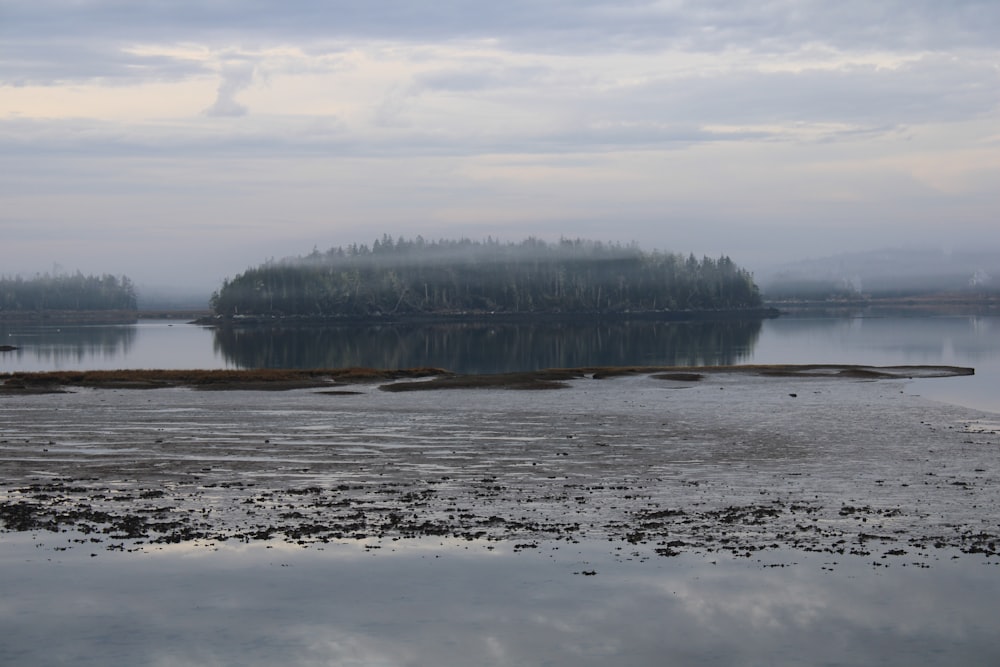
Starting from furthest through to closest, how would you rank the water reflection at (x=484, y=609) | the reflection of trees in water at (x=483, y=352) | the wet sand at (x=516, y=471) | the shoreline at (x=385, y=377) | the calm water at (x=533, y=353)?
1. the reflection of trees in water at (x=483, y=352)
2. the calm water at (x=533, y=353)
3. the shoreline at (x=385, y=377)
4. the wet sand at (x=516, y=471)
5. the water reflection at (x=484, y=609)

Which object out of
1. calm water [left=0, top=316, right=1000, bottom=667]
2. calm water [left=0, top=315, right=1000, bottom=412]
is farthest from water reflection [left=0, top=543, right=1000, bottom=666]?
calm water [left=0, top=315, right=1000, bottom=412]

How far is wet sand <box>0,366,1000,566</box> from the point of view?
25656 millimetres

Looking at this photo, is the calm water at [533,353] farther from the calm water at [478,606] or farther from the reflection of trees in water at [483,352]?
the calm water at [478,606]

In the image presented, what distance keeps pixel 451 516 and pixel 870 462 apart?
17.2 m

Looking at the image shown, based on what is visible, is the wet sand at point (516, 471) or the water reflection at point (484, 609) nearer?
the water reflection at point (484, 609)

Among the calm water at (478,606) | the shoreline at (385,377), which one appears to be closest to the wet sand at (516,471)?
the calm water at (478,606)

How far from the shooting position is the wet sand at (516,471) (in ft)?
84.2

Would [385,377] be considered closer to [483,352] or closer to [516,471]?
[516,471]

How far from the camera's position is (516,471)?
35.6m

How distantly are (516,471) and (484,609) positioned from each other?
52.1 ft

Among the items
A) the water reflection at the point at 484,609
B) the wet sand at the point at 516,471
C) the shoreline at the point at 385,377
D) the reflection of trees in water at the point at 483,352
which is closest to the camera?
the water reflection at the point at 484,609

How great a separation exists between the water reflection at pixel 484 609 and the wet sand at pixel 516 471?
4.68 ft

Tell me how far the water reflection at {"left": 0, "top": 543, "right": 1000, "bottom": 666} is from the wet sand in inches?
56.1

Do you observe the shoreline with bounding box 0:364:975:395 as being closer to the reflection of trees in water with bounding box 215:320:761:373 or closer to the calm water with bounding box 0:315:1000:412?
the calm water with bounding box 0:315:1000:412
